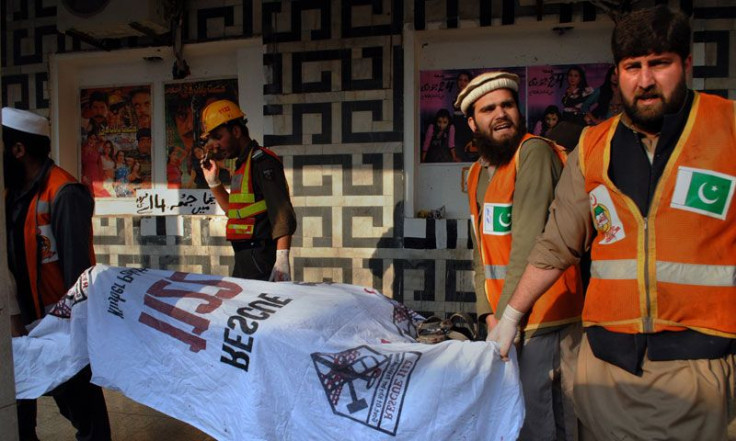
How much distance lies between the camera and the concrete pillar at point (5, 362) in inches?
76.0

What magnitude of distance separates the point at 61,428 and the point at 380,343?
265cm

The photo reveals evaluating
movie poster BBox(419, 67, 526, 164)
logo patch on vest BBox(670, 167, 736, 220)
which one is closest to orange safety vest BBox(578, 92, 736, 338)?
logo patch on vest BBox(670, 167, 736, 220)

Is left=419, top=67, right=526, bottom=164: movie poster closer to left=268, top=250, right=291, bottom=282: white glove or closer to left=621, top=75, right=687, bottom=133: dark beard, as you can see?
left=268, top=250, right=291, bottom=282: white glove

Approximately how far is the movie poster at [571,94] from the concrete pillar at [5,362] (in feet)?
15.6

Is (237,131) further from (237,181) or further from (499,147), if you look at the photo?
(499,147)

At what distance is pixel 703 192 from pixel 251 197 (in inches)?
108

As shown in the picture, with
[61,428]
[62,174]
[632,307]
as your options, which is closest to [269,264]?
[62,174]

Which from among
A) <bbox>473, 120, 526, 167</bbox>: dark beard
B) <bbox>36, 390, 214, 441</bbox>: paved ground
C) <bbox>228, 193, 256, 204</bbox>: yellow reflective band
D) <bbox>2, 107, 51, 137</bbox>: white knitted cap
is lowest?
<bbox>36, 390, 214, 441</bbox>: paved ground

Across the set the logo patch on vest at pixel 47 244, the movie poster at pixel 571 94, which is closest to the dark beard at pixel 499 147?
the logo patch on vest at pixel 47 244

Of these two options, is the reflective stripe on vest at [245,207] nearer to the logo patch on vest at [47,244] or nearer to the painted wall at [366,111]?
the logo patch on vest at [47,244]

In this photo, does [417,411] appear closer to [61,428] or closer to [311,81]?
[61,428]

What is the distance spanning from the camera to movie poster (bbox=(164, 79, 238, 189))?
6531 millimetres

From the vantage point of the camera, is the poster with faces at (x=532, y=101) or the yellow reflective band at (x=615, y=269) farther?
the poster with faces at (x=532, y=101)

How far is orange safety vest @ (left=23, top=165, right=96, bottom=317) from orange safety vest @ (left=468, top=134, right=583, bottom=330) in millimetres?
2055
